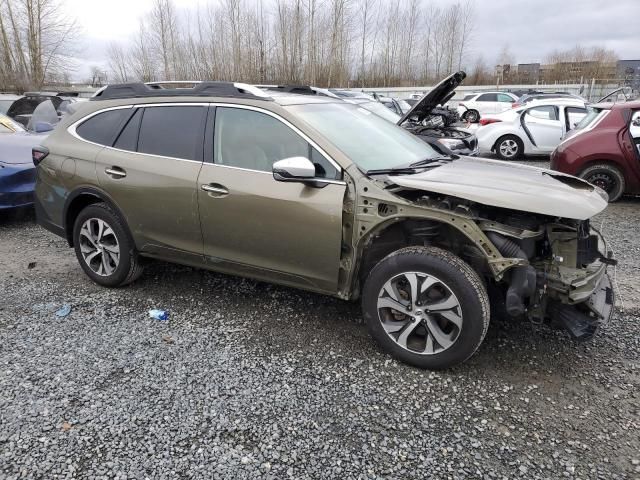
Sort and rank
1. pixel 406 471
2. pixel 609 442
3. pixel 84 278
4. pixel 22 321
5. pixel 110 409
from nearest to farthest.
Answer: pixel 406 471 → pixel 609 442 → pixel 110 409 → pixel 22 321 → pixel 84 278

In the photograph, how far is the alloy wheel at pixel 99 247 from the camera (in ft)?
13.8

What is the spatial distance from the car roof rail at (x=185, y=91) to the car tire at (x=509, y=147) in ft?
32.6

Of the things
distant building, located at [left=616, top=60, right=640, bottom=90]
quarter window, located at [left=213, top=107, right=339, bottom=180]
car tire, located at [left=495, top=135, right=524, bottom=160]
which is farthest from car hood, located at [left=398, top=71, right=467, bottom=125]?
distant building, located at [left=616, top=60, right=640, bottom=90]

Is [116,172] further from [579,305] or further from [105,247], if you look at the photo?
[579,305]

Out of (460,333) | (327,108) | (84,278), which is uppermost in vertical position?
(327,108)

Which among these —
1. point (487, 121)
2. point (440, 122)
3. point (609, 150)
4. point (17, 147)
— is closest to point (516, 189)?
point (609, 150)

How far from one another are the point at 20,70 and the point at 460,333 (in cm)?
3195

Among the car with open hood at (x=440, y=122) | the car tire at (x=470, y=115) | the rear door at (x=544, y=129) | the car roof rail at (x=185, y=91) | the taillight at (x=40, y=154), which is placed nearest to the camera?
the car roof rail at (x=185, y=91)

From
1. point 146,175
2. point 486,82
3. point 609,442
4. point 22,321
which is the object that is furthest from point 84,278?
point 486,82

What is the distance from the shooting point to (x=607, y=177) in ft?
24.2

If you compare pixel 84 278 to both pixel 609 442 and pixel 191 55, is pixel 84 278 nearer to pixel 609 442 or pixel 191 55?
pixel 609 442

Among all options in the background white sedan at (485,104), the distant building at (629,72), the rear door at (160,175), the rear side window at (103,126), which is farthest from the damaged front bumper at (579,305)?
the distant building at (629,72)

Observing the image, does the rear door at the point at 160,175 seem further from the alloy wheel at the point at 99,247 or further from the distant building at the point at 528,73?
the distant building at the point at 528,73

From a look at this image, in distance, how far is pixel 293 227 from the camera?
324 cm
